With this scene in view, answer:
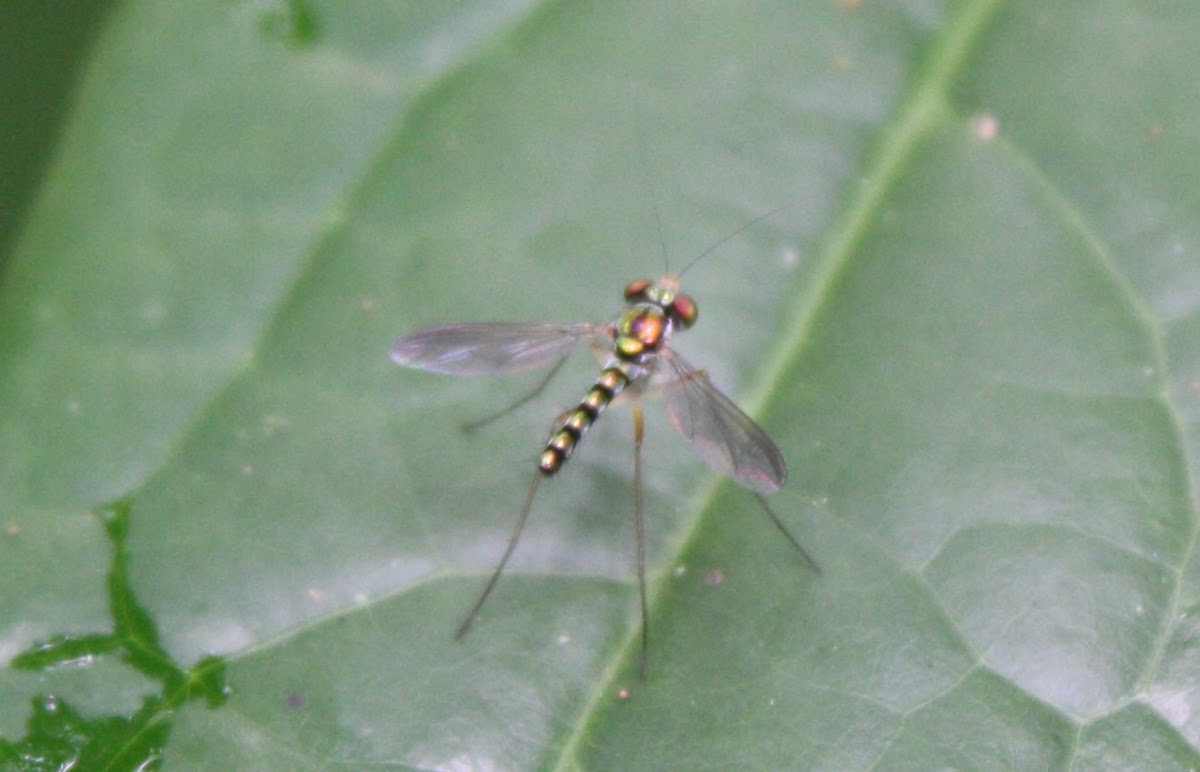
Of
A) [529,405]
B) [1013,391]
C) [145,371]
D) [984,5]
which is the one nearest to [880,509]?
[1013,391]

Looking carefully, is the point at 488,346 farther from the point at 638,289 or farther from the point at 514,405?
the point at 638,289

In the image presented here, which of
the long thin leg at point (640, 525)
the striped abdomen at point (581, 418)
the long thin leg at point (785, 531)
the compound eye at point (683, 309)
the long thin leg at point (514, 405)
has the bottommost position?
the long thin leg at point (514, 405)

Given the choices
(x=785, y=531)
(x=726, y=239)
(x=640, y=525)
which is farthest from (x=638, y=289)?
(x=785, y=531)

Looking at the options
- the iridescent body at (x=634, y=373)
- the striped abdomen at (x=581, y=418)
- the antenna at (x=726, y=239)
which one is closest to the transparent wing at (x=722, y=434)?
the iridescent body at (x=634, y=373)

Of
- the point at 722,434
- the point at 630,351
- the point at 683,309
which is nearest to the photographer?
the point at 722,434

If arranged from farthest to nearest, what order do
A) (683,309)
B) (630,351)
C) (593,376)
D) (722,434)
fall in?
1. (593,376)
2. (630,351)
3. (683,309)
4. (722,434)

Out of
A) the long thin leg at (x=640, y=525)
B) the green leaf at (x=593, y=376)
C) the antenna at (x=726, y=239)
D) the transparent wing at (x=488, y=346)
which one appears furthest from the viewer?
the antenna at (x=726, y=239)

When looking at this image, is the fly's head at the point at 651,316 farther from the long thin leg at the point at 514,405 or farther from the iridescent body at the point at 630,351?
the long thin leg at the point at 514,405
